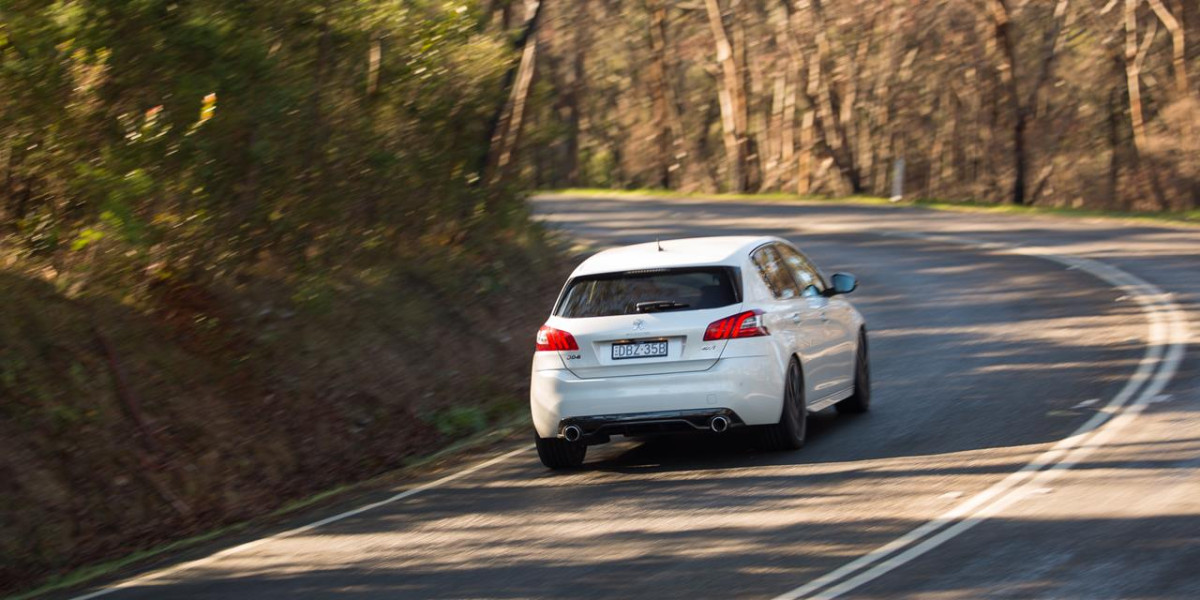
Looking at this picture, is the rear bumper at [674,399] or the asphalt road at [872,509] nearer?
the asphalt road at [872,509]

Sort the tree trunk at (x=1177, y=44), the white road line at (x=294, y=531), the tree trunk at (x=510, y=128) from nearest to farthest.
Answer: the white road line at (x=294, y=531) < the tree trunk at (x=510, y=128) < the tree trunk at (x=1177, y=44)

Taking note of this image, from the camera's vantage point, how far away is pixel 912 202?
1496 inches

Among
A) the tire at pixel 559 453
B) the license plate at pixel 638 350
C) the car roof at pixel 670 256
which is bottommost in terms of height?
the tire at pixel 559 453

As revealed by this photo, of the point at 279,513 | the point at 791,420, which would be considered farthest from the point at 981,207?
the point at 279,513

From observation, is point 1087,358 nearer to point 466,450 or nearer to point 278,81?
point 466,450

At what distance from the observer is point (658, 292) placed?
35.8 ft

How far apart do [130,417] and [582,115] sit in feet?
190

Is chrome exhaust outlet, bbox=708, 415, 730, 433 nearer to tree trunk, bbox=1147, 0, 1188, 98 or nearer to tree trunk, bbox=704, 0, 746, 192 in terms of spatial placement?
tree trunk, bbox=1147, 0, 1188, 98

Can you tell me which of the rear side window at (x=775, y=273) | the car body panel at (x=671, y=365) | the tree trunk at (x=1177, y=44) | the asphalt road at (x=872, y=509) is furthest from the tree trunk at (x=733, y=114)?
the car body panel at (x=671, y=365)

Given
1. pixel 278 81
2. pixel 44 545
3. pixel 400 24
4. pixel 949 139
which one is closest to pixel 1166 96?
pixel 949 139

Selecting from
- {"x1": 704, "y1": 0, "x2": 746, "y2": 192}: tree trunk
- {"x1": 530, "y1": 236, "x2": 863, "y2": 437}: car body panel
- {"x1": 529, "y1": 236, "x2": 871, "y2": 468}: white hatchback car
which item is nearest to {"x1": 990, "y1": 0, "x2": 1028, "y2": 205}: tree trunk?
{"x1": 704, "y1": 0, "x2": 746, "y2": 192}: tree trunk

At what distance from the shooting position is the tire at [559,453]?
36.5 ft

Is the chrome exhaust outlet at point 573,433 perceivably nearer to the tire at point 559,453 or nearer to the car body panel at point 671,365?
the car body panel at point 671,365

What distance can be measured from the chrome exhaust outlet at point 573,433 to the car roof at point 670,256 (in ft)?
3.59
